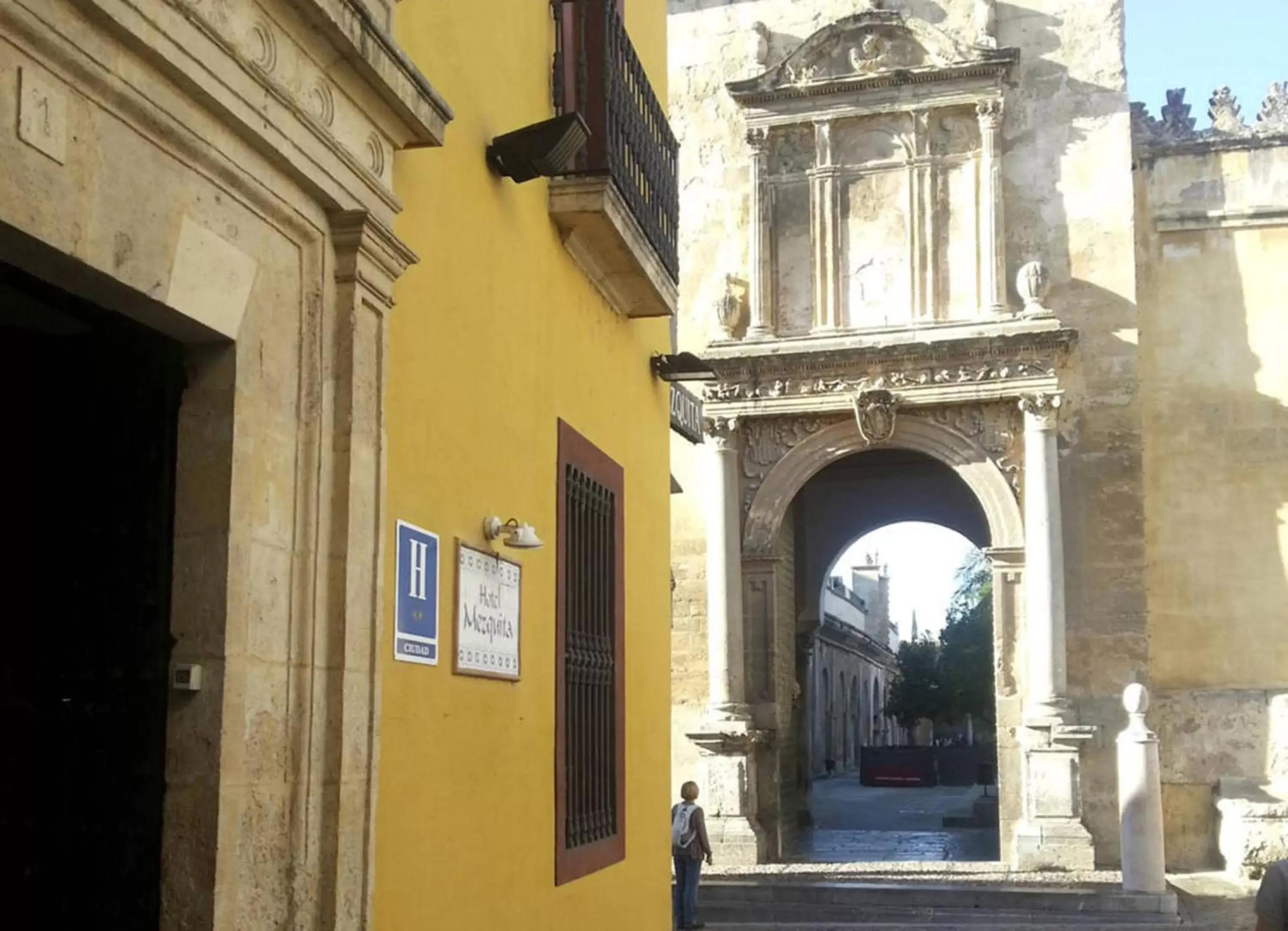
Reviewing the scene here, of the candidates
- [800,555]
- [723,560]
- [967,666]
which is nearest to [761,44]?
[723,560]

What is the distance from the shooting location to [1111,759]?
50.6 feet

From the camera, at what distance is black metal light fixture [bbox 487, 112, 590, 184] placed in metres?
5.37

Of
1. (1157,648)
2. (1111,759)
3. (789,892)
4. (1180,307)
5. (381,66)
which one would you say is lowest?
(789,892)

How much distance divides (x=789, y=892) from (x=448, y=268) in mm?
10052

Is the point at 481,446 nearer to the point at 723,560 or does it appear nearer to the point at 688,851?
the point at 688,851

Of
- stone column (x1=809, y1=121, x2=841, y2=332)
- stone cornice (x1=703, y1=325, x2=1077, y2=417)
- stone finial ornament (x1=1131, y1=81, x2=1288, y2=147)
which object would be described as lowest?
stone cornice (x1=703, y1=325, x2=1077, y2=417)

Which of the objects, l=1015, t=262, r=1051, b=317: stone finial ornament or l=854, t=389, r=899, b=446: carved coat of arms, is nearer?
l=1015, t=262, r=1051, b=317: stone finial ornament

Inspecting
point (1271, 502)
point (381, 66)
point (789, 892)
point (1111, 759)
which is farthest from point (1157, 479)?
point (381, 66)

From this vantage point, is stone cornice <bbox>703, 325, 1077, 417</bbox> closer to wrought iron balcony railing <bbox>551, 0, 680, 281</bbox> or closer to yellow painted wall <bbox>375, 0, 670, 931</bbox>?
wrought iron balcony railing <bbox>551, 0, 680, 281</bbox>

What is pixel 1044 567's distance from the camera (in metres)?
15.7

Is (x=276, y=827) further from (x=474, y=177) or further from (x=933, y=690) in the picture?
(x=933, y=690)

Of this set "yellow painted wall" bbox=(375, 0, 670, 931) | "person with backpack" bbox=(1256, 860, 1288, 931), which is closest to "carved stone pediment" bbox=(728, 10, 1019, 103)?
"yellow painted wall" bbox=(375, 0, 670, 931)

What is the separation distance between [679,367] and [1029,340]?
8430 mm

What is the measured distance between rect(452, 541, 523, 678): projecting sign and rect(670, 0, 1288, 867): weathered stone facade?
36.0 ft
